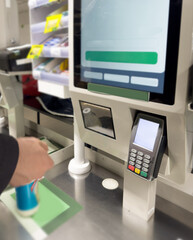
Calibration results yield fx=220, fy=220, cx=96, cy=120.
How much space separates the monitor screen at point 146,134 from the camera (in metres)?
0.69

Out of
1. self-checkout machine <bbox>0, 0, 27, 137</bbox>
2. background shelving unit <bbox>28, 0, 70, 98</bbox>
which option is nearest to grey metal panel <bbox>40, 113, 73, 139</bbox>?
self-checkout machine <bbox>0, 0, 27, 137</bbox>

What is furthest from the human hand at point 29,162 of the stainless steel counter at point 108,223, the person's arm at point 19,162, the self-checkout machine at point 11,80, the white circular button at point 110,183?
the self-checkout machine at point 11,80

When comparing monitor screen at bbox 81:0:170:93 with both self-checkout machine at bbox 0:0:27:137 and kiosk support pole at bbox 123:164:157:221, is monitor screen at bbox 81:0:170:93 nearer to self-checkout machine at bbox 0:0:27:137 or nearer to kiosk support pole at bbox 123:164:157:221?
kiosk support pole at bbox 123:164:157:221

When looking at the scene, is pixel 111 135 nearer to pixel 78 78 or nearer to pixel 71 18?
pixel 78 78

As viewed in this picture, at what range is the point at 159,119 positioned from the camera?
69cm

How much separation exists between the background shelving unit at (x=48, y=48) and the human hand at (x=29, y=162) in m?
0.54

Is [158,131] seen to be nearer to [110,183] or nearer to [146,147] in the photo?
[146,147]

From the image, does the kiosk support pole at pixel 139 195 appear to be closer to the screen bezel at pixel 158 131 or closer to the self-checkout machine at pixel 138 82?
the self-checkout machine at pixel 138 82

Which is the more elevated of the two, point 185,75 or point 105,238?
point 185,75

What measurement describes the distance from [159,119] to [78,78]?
349 millimetres

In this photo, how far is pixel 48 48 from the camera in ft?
3.39

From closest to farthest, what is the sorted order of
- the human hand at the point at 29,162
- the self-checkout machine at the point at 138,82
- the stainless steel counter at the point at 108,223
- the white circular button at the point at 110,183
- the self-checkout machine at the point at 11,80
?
the human hand at the point at 29,162 < the self-checkout machine at the point at 138,82 < the stainless steel counter at the point at 108,223 < the white circular button at the point at 110,183 < the self-checkout machine at the point at 11,80

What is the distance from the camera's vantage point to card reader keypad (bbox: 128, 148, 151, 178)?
68 cm

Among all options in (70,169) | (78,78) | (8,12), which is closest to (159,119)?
(78,78)
